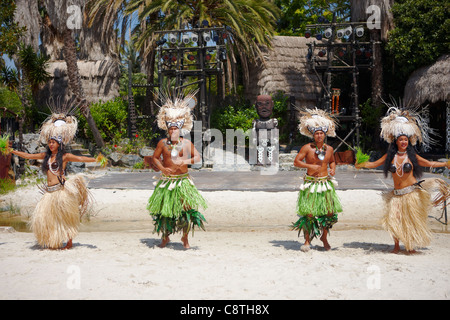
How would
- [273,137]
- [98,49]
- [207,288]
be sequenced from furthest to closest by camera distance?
[98,49] < [273,137] < [207,288]

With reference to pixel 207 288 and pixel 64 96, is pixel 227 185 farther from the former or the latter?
pixel 64 96

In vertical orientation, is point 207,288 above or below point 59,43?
below

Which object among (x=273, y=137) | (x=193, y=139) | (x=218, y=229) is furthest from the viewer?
(x=193, y=139)

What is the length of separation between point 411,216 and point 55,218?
3.99 meters

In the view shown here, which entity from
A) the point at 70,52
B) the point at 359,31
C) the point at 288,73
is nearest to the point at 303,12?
the point at 288,73

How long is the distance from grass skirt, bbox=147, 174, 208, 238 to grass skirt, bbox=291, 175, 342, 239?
1191 mm

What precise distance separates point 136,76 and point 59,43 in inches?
354

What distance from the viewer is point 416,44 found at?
1464 cm

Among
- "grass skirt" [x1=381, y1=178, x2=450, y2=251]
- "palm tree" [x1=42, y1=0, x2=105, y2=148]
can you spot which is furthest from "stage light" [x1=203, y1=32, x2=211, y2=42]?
"grass skirt" [x1=381, y1=178, x2=450, y2=251]

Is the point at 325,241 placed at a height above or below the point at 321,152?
below

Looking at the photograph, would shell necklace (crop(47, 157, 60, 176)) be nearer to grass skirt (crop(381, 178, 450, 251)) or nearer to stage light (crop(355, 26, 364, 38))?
grass skirt (crop(381, 178, 450, 251))

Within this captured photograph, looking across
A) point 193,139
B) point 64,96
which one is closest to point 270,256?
point 193,139

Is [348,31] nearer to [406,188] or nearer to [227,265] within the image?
[406,188]

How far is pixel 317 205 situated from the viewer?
5.46 m
